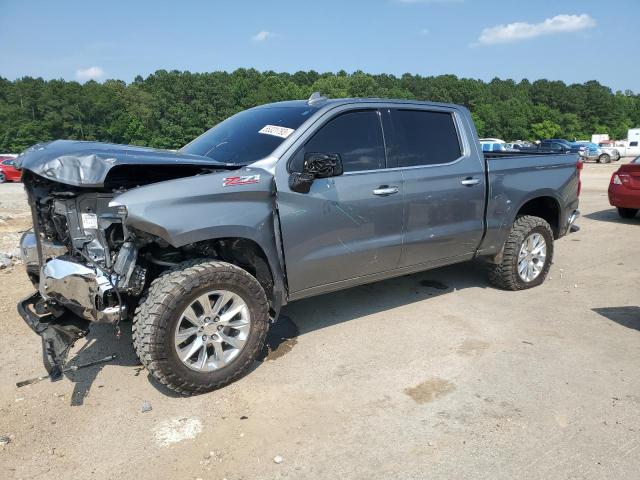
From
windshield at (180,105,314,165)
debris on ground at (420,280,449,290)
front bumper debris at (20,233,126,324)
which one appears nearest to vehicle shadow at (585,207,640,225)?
debris on ground at (420,280,449,290)

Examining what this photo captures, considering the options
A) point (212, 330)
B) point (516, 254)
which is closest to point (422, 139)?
point (516, 254)

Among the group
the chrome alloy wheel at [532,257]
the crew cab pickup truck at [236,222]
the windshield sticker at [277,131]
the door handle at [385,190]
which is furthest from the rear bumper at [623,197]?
the windshield sticker at [277,131]

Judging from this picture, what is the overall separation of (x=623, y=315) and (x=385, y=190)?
279cm

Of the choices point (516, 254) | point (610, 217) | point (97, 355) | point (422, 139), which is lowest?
point (610, 217)

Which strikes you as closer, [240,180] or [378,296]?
[240,180]

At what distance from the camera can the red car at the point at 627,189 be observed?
971cm

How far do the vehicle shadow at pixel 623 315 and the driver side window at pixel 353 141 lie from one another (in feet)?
9.02

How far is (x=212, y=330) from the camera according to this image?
3.49 meters

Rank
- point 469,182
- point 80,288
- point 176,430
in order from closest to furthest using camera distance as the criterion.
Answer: point 176,430, point 80,288, point 469,182

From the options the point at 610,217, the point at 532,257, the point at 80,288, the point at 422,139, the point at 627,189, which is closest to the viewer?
the point at 80,288

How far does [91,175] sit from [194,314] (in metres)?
1.11

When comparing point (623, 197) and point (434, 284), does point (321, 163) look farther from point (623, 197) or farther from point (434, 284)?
point (623, 197)

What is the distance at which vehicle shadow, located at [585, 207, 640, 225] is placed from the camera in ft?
32.9

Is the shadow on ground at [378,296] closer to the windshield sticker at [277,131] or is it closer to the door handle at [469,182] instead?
the door handle at [469,182]
